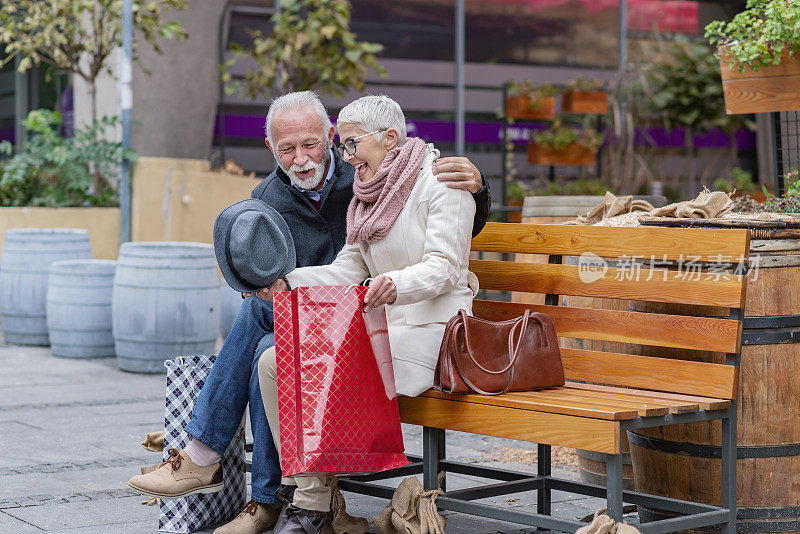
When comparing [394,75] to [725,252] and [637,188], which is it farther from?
[725,252]

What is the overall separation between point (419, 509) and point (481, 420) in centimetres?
36

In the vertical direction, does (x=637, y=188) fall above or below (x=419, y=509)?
above

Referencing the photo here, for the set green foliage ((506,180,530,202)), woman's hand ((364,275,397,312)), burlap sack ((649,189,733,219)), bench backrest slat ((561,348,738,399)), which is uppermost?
green foliage ((506,180,530,202))

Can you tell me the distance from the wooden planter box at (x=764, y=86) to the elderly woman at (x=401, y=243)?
1424 millimetres

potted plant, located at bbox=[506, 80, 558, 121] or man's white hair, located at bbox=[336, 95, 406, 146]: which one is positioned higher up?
potted plant, located at bbox=[506, 80, 558, 121]

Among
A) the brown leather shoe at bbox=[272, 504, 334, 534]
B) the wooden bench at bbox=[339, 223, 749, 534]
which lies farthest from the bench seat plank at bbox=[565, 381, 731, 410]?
the brown leather shoe at bbox=[272, 504, 334, 534]

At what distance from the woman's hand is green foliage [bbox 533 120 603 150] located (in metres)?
7.40

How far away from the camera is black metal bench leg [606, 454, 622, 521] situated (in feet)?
10.1

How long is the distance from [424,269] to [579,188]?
7.63m

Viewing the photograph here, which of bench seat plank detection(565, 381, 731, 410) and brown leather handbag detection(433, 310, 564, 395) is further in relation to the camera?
brown leather handbag detection(433, 310, 564, 395)

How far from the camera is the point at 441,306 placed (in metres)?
3.65

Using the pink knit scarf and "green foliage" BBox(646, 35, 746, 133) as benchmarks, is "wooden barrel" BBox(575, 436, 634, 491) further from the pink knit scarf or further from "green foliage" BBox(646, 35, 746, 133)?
"green foliage" BBox(646, 35, 746, 133)

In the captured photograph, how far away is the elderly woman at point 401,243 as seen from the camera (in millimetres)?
3541

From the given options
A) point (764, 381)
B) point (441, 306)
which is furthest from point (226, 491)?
point (764, 381)
